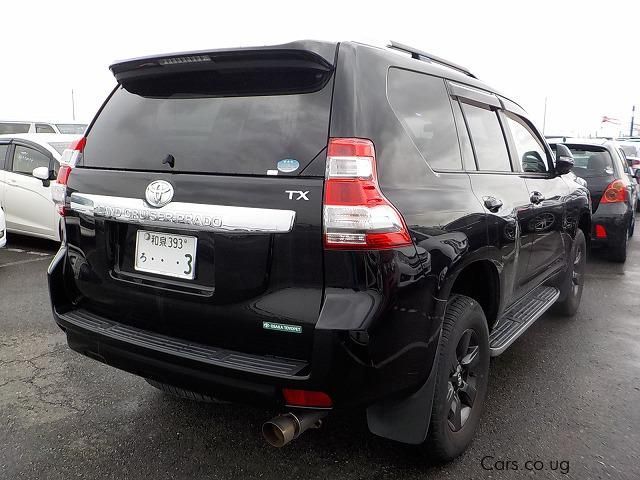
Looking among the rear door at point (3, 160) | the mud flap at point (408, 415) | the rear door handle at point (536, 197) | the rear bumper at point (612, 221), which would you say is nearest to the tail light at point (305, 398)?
the mud flap at point (408, 415)

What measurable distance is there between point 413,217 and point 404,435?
35.4 inches

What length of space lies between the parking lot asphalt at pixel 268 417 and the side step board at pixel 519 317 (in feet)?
1.32

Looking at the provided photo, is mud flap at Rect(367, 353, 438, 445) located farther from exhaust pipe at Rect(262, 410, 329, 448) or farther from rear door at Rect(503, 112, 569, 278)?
rear door at Rect(503, 112, 569, 278)

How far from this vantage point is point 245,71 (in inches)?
84.5

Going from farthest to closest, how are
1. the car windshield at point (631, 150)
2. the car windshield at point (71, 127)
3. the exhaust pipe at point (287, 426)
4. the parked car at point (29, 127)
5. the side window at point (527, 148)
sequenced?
the car windshield at point (71, 127) < the parked car at point (29, 127) < the car windshield at point (631, 150) < the side window at point (527, 148) < the exhaust pipe at point (287, 426)

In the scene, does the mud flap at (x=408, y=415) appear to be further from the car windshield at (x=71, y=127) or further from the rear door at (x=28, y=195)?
the car windshield at (x=71, y=127)

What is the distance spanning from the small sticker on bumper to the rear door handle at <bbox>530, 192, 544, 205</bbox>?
2.03 m

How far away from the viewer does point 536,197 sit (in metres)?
3.40

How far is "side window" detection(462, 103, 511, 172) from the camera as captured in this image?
9.50ft

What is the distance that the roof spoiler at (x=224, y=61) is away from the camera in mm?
2004

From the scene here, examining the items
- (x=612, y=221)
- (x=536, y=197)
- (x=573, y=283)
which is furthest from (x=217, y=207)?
(x=612, y=221)

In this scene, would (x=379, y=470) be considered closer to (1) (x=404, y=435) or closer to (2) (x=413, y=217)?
(1) (x=404, y=435)

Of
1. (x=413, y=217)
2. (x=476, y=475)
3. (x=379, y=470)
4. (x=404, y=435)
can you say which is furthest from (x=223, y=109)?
(x=476, y=475)

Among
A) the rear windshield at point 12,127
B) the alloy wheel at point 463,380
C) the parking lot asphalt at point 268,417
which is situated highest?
the rear windshield at point 12,127
